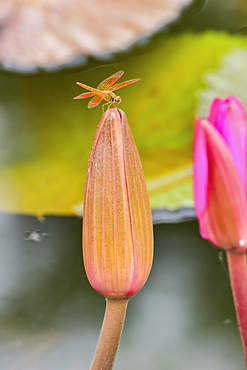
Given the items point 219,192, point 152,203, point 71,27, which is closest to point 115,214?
point 219,192

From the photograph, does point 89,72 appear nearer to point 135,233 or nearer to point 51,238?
point 51,238

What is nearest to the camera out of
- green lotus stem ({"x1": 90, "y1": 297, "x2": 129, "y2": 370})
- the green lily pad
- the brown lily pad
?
green lotus stem ({"x1": 90, "y1": 297, "x2": 129, "y2": 370})

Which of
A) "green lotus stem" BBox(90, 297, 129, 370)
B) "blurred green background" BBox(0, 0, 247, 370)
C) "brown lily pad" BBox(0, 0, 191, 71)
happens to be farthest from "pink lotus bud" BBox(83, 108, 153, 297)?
"brown lily pad" BBox(0, 0, 191, 71)

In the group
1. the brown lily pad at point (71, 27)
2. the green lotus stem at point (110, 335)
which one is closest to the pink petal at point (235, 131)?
the green lotus stem at point (110, 335)

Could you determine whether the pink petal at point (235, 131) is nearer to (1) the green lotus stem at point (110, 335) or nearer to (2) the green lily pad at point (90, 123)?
(1) the green lotus stem at point (110, 335)

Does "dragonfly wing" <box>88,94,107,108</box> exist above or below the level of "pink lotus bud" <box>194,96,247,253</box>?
above

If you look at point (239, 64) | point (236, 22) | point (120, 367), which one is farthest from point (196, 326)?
point (236, 22)

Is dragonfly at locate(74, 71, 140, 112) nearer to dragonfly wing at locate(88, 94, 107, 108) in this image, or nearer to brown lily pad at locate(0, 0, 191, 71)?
dragonfly wing at locate(88, 94, 107, 108)
